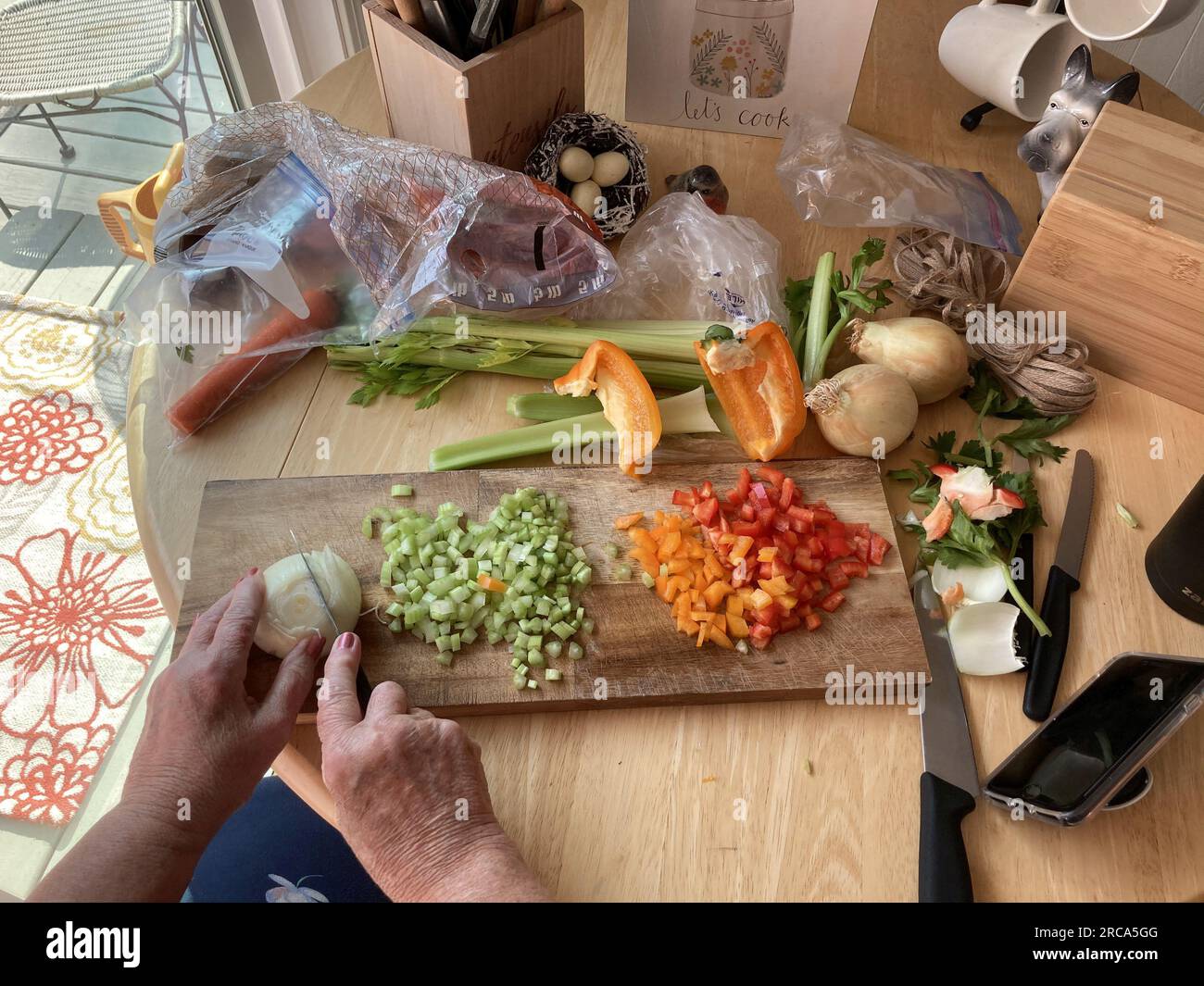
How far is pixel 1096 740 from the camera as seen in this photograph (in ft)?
3.16

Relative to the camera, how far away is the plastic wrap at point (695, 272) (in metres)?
1.42

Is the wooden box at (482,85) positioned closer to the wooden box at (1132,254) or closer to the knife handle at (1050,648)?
the wooden box at (1132,254)

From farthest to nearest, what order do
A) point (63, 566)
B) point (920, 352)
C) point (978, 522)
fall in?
1. point (63, 566)
2. point (920, 352)
3. point (978, 522)

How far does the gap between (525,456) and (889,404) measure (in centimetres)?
50

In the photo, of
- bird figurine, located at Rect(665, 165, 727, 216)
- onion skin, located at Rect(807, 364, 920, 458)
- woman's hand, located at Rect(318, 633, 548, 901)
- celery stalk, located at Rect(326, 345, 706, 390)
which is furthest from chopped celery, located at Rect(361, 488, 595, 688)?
bird figurine, located at Rect(665, 165, 727, 216)

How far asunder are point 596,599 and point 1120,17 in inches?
44.5

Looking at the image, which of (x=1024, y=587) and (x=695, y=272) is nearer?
(x=1024, y=587)

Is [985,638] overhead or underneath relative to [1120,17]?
underneath

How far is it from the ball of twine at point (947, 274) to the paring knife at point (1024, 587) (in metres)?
0.27

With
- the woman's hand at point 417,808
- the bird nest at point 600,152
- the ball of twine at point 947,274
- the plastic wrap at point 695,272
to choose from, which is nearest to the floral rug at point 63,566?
the bird nest at point 600,152

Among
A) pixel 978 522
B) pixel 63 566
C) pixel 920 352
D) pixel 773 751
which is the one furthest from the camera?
pixel 63 566

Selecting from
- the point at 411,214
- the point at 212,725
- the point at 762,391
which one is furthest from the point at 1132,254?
the point at 212,725

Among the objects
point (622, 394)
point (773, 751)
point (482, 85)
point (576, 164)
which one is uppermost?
point (482, 85)

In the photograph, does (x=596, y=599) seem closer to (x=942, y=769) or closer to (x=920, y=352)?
(x=942, y=769)
